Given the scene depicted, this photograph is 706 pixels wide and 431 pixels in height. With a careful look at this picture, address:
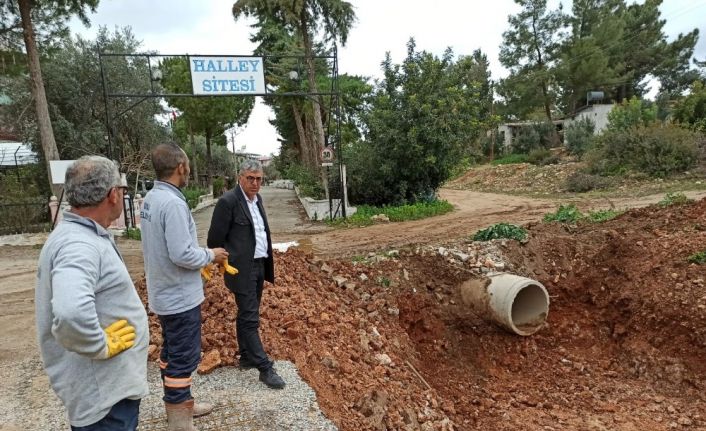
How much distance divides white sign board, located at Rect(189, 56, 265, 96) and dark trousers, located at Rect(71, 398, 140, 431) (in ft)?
33.8

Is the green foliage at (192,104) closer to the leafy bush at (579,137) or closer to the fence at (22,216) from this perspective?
the fence at (22,216)

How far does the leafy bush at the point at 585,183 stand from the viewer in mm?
17844

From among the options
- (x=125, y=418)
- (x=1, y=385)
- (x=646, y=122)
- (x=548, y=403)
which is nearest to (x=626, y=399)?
(x=548, y=403)

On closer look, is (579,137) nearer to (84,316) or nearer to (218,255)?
(218,255)

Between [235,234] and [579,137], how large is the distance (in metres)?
26.9

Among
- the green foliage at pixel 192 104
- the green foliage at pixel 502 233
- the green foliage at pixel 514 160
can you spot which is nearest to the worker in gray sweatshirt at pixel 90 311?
the green foliage at pixel 502 233

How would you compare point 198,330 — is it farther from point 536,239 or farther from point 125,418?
point 536,239

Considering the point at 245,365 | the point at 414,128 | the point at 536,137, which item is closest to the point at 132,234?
the point at 414,128

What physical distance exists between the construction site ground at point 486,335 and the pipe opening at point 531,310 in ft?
0.66

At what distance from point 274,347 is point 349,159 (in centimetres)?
1192

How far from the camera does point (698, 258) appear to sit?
19.9 feet

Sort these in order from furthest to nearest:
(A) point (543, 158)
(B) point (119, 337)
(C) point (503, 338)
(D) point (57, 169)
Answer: (A) point (543, 158) → (D) point (57, 169) → (C) point (503, 338) → (B) point (119, 337)

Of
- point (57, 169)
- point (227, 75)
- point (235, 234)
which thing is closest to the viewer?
point (235, 234)

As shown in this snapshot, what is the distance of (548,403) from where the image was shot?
482 centimetres
